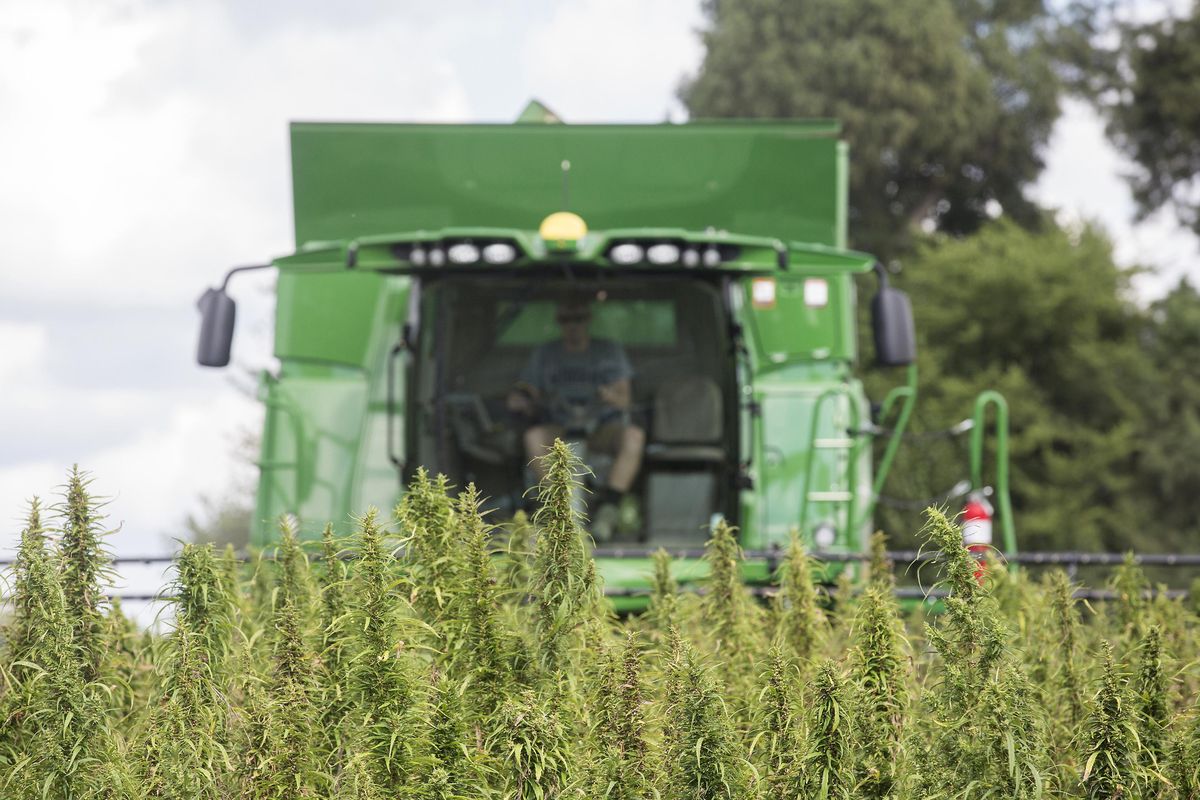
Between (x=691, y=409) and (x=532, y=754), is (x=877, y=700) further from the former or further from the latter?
(x=691, y=409)

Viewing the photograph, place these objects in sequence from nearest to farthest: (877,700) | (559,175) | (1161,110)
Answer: (877,700), (559,175), (1161,110)

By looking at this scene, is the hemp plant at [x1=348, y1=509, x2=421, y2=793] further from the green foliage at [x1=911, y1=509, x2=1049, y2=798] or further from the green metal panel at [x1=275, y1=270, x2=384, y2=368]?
the green metal panel at [x1=275, y1=270, x2=384, y2=368]

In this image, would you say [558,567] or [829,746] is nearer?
[829,746]

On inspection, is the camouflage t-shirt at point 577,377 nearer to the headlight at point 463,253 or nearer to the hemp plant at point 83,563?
the headlight at point 463,253

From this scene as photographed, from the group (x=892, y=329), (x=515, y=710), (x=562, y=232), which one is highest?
(x=562, y=232)

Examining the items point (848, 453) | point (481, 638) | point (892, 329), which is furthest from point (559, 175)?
point (481, 638)

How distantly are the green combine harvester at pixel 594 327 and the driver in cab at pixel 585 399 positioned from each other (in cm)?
2

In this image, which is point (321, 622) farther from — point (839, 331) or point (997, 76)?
point (997, 76)

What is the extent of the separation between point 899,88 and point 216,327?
2789cm

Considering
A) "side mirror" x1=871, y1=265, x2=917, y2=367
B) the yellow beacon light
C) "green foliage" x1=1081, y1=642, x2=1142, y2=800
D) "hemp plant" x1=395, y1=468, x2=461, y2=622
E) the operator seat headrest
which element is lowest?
"green foliage" x1=1081, y1=642, x2=1142, y2=800

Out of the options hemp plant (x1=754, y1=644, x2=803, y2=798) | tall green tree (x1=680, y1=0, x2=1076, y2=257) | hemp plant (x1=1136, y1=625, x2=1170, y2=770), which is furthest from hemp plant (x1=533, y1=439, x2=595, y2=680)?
tall green tree (x1=680, y1=0, x2=1076, y2=257)

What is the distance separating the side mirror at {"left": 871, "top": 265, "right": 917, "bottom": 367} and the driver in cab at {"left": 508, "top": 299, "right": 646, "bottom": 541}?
4.63 feet

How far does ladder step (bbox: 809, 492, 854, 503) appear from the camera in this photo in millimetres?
9766

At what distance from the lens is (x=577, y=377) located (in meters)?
9.59
